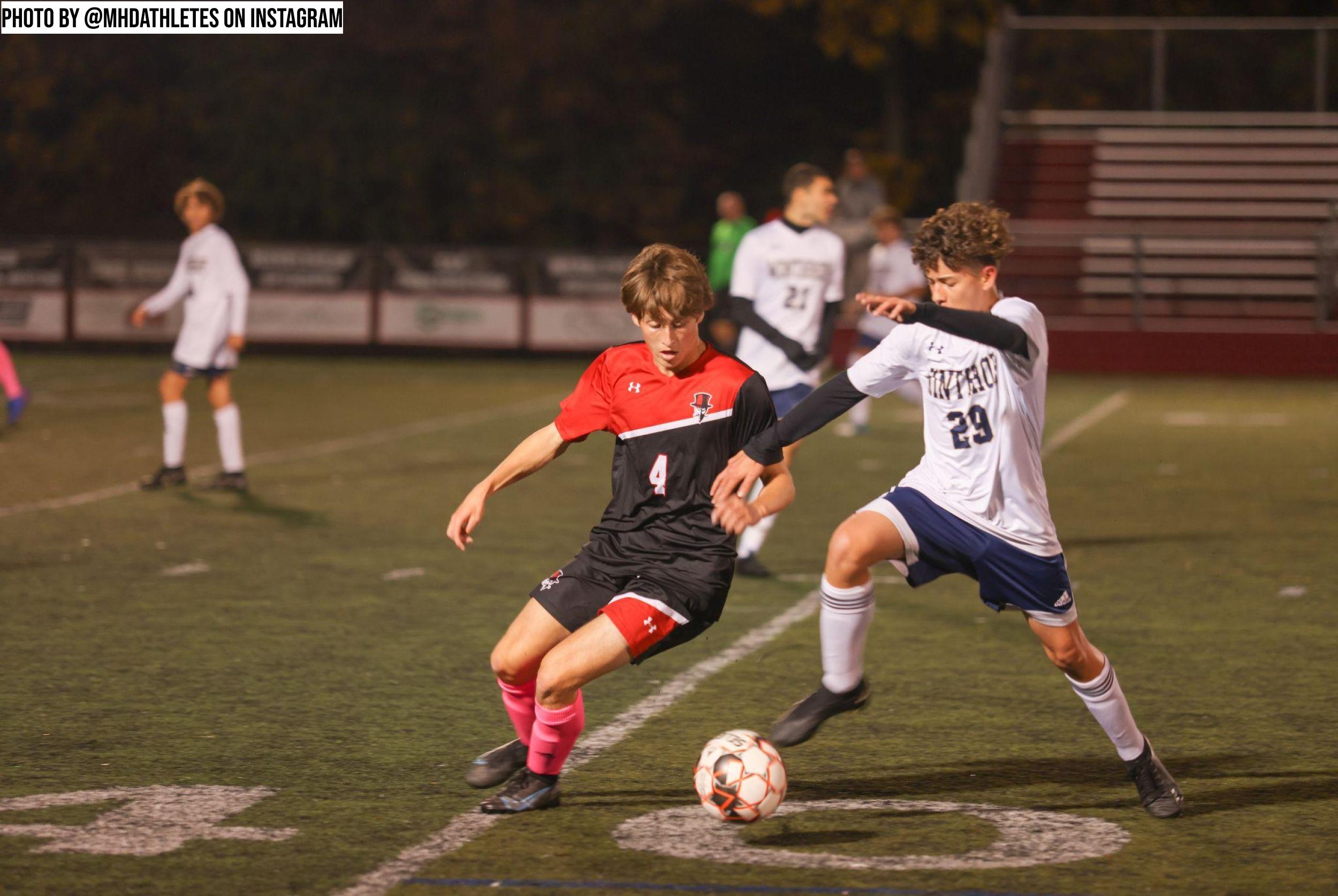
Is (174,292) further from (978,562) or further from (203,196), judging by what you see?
(978,562)

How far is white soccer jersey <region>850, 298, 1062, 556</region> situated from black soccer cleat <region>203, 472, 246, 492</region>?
7.43 metres

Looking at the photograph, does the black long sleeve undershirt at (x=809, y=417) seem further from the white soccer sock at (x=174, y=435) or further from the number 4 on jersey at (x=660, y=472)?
the white soccer sock at (x=174, y=435)

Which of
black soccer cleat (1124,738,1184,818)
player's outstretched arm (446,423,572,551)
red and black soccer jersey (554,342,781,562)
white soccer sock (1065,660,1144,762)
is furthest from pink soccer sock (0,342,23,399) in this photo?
black soccer cleat (1124,738,1184,818)

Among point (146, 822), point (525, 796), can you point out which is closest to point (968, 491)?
point (525, 796)

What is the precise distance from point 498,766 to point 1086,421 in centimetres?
1251

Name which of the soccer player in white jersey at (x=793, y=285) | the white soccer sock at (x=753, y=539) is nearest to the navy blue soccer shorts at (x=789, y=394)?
the soccer player in white jersey at (x=793, y=285)

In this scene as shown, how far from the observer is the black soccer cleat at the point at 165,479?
1176 centimetres

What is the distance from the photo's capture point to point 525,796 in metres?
4.83

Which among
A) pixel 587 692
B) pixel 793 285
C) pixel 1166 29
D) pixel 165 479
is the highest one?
pixel 1166 29

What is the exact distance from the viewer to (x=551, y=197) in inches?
1326

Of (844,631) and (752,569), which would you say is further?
(752,569)

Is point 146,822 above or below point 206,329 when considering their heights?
below

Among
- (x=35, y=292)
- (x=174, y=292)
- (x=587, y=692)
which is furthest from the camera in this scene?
(x=35, y=292)

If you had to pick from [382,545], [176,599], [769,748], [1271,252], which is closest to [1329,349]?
[1271,252]
